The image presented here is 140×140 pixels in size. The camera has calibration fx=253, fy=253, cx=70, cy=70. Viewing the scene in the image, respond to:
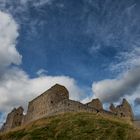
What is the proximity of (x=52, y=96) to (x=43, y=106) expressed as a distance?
228 inches

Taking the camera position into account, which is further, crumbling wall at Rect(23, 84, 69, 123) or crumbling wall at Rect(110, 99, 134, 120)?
crumbling wall at Rect(110, 99, 134, 120)

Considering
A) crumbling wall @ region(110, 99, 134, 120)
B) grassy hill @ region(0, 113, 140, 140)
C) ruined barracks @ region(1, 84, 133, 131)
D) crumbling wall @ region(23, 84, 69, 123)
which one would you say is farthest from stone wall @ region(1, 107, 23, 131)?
grassy hill @ region(0, 113, 140, 140)

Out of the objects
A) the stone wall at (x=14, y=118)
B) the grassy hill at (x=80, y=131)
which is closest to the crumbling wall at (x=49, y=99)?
the stone wall at (x=14, y=118)

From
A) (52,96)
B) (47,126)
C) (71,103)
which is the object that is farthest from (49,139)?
(52,96)

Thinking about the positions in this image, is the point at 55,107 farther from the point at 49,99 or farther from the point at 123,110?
the point at 123,110

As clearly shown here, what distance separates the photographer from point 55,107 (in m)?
83.4

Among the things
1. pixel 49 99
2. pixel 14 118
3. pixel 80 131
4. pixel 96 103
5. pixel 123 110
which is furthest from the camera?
pixel 14 118

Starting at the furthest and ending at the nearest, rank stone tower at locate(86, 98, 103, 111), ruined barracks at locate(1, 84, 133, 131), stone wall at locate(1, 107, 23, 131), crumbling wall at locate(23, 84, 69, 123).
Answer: stone wall at locate(1, 107, 23, 131) < stone tower at locate(86, 98, 103, 111) < crumbling wall at locate(23, 84, 69, 123) < ruined barracks at locate(1, 84, 133, 131)

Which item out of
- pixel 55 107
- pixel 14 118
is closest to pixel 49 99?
pixel 55 107

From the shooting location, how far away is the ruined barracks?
3123 inches

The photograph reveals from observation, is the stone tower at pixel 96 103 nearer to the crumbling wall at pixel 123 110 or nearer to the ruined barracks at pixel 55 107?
the ruined barracks at pixel 55 107

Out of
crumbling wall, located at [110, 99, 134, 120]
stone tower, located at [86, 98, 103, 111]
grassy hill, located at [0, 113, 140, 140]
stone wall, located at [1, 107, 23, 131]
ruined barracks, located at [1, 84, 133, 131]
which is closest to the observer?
grassy hill, located at [0, 113, 140, 140]

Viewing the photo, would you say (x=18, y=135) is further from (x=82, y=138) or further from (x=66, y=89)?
(x=66, y=89)

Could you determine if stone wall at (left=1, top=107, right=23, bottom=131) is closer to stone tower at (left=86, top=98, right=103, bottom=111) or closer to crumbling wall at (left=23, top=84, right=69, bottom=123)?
crumbling wall at (left=23, top=84, right=69, bottom=123)
